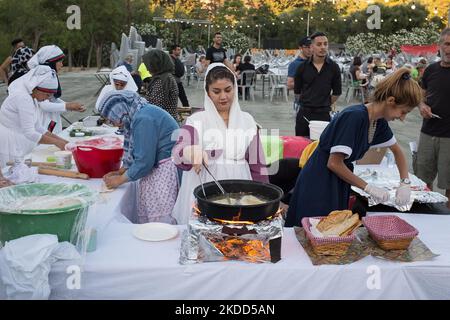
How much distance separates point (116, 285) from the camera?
170 centimetres

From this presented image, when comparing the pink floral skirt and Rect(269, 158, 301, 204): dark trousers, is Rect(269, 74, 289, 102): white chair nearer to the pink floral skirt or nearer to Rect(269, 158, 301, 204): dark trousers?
Rect(269, 158, 301, 204): dark trousers

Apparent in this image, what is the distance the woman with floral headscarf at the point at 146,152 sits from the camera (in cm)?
240

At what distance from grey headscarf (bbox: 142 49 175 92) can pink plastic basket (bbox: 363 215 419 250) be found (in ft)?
9.91

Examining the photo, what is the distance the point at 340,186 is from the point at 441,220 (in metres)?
0.51

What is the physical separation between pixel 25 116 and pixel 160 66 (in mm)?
1668

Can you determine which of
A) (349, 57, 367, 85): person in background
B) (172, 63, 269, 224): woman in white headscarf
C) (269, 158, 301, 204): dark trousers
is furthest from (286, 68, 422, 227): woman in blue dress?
(349, 57, 367, 85): person in background

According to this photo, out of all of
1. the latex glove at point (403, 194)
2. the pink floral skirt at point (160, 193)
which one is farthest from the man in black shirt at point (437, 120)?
the pink floral skirt at point (160, 193)

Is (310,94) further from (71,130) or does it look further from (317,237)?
(317,237)

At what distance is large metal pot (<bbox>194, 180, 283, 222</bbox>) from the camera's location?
5.20 ft

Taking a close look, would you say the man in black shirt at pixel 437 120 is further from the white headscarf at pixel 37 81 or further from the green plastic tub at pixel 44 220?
the green plastic tub at pixel 44 220

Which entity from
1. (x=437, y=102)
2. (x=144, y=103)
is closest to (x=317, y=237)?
(x=144, y=103)

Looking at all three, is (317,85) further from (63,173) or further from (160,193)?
(63,173)

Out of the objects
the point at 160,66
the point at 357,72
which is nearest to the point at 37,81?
the point at 160,66

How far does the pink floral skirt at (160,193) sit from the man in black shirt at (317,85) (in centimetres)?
237
